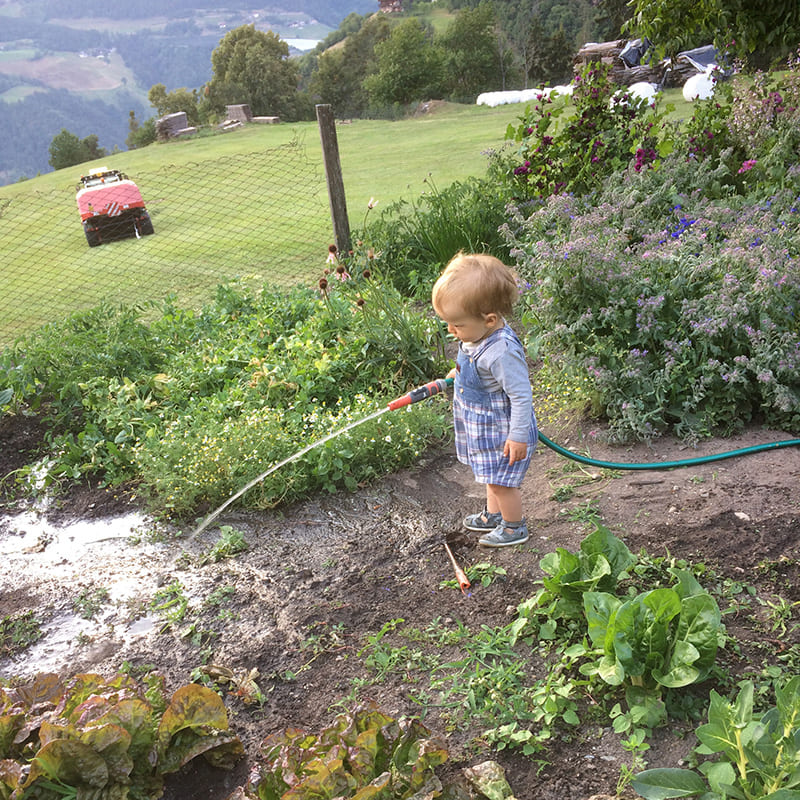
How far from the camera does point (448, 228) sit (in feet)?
20.0

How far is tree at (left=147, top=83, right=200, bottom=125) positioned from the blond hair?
26541 millimetres

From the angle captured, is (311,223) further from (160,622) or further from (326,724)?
(326,724)

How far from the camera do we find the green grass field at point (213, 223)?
7.89 meters

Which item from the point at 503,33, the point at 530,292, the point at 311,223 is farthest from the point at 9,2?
the point at 530,292

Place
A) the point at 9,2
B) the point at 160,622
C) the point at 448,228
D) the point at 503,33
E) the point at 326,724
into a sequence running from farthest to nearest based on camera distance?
the point at 9,2 < the point at 503,33 < the point at 448,228 < the point at 160,622 < the point at 326,724

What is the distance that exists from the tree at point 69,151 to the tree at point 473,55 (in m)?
14.9

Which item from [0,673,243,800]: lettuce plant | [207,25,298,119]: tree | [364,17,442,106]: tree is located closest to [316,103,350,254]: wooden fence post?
[0,673,243,800]: lettuce plant

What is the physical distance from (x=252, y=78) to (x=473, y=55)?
1015cm

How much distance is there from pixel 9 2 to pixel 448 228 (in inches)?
3769

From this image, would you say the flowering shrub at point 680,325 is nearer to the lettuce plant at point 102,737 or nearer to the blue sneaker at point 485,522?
the blue sneaker at point 485,522

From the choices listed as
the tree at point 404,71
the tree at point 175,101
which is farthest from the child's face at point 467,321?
the tree at point 404,71

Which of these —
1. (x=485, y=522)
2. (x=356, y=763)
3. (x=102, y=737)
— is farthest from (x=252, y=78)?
(x=356, y=763)

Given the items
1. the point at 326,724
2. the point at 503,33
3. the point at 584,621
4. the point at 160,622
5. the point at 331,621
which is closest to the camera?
the point at 326,724

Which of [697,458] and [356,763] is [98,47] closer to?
[697,458]
